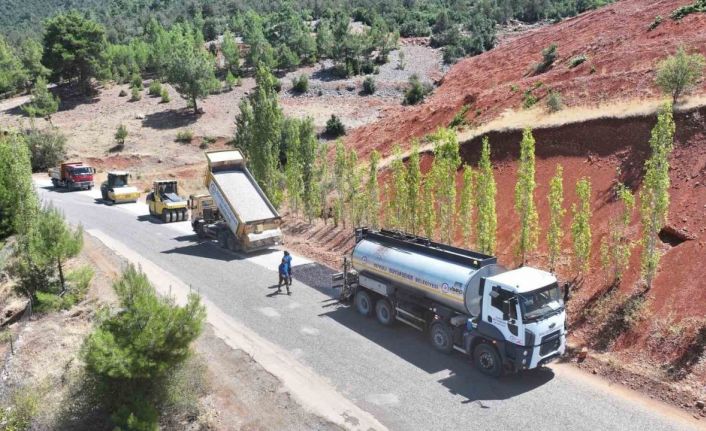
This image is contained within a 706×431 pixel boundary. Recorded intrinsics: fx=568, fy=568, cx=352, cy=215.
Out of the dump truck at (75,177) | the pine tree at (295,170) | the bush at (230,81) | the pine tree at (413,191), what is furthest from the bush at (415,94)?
the pine tree at (413,191)

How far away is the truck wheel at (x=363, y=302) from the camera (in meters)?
19.5

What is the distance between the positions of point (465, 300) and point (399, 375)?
2757mm

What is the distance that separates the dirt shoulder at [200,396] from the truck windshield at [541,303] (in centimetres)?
575

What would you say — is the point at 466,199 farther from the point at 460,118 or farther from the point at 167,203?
the point at 167,203

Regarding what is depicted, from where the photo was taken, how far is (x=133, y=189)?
42.8m

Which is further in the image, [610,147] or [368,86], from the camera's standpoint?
[368,86]

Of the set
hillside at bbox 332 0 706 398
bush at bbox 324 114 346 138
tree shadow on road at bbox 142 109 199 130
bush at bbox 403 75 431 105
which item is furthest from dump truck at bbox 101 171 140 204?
bush at bbox 403 75 431 105

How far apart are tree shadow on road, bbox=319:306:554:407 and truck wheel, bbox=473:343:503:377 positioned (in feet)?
0.59

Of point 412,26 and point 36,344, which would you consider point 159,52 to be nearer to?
point 412,26

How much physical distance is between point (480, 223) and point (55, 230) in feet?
53.2

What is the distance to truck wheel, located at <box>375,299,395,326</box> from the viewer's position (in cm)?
1855

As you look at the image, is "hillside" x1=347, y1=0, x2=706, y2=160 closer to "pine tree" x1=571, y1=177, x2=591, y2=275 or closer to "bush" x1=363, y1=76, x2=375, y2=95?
"bush" x1=363, y1=76, x2=375, y2=95

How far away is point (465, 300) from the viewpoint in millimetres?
15758

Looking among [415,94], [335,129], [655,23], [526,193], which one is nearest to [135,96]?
[335,129]
